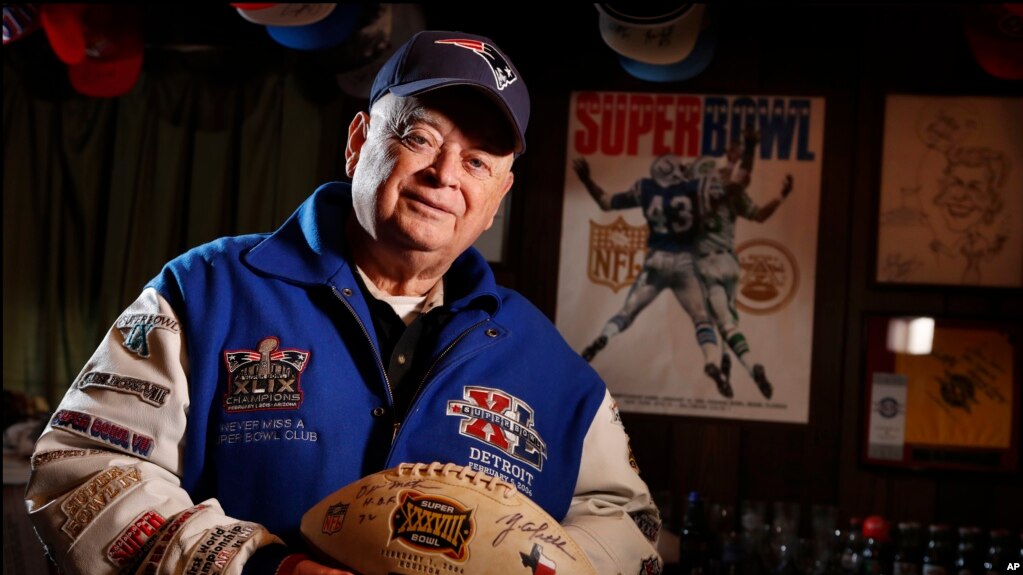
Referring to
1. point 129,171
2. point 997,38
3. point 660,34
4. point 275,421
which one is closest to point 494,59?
point 275,421

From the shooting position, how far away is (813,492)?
4.28m

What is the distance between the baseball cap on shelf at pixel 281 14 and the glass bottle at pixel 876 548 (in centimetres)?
267

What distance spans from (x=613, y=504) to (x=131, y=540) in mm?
776

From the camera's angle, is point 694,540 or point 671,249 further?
point 671,249

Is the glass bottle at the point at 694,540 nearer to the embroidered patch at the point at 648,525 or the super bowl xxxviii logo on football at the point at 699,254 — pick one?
the super bowl xxxviii logo on football at the point at 699,254

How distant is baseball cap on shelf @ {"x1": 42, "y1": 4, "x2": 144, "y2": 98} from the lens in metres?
4.25

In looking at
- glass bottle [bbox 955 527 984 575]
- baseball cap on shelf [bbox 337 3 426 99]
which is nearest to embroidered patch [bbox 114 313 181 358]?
baseball cap on shelf [bbox 337 3 426 99]

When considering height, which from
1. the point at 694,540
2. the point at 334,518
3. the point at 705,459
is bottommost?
the point at 694,540

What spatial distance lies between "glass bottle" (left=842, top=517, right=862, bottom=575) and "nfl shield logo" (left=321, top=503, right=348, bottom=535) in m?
2.90

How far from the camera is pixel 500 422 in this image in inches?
66.0

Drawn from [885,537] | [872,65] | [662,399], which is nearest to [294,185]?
[662,399]
